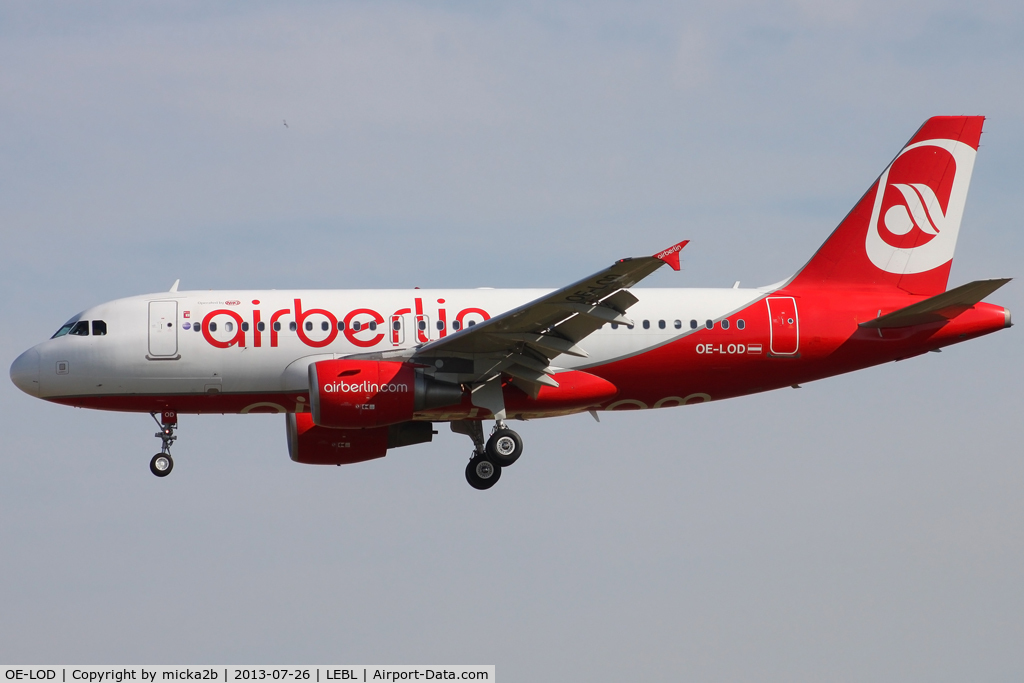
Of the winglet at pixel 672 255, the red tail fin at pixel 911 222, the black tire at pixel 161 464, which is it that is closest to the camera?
the winglet at pixel 672 255

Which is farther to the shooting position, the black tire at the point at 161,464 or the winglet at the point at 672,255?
the black tire at the point at 161,464

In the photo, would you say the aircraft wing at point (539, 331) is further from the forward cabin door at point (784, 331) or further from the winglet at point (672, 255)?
the forward cabin door at point (784, 331)

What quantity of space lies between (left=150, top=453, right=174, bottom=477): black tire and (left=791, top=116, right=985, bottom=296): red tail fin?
16.0 meters

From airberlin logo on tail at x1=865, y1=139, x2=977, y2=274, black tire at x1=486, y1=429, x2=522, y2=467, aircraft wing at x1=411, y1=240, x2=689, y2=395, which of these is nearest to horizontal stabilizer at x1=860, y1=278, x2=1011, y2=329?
airberlin logo on tail at x1=865, y1=139, x2=977, y2=274

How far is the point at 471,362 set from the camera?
2828cm

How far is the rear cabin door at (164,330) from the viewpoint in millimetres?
29078

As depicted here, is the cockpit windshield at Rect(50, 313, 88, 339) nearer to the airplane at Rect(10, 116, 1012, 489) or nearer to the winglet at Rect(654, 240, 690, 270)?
the airplane at Rect(10, 116, 1012, 489)

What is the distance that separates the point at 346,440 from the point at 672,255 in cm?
1202

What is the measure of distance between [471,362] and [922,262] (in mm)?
12207

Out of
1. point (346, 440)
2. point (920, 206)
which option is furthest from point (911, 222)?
point (346, 440)

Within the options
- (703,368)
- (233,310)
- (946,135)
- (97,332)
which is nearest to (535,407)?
(703,368)

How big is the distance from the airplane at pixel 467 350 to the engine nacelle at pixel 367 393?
0.04 metres

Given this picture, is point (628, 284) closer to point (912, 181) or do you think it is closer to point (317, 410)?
point (317, 410)

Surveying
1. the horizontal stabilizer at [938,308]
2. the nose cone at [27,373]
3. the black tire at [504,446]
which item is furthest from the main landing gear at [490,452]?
the nose cone at [27,373]
